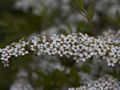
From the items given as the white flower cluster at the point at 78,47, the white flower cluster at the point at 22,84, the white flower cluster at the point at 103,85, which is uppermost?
the white flower cluster at the point at 22,84

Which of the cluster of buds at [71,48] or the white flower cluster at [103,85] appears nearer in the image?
the cluster of buds at [71,48]


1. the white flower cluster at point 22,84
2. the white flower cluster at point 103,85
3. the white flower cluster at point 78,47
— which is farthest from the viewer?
the white flower cluster at point 22,84

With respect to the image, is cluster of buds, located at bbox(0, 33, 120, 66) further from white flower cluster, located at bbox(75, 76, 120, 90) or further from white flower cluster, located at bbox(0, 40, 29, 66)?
white flower cluster, located at bbox(75, 76, 120, 90)

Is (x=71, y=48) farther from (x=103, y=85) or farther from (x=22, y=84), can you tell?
(x=22, y=84)

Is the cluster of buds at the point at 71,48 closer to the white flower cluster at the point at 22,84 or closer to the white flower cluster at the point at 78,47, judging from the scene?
the white flower cluster at the point at 78,47

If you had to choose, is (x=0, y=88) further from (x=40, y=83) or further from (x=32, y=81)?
(x=40, y=83)

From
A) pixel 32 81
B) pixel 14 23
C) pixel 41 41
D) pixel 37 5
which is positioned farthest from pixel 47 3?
pixel 41 41

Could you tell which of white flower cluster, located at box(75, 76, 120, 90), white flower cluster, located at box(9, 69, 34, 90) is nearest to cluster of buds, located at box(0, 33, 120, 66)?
white flower cluster, located at box(75, 76, 120, 90)

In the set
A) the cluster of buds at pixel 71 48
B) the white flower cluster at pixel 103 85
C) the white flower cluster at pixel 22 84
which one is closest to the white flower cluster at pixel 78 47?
the cluster of buds at pixel 71 48

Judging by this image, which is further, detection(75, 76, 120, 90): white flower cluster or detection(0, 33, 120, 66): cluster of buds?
detection(75, 76, 120, 90): white flower cluster
